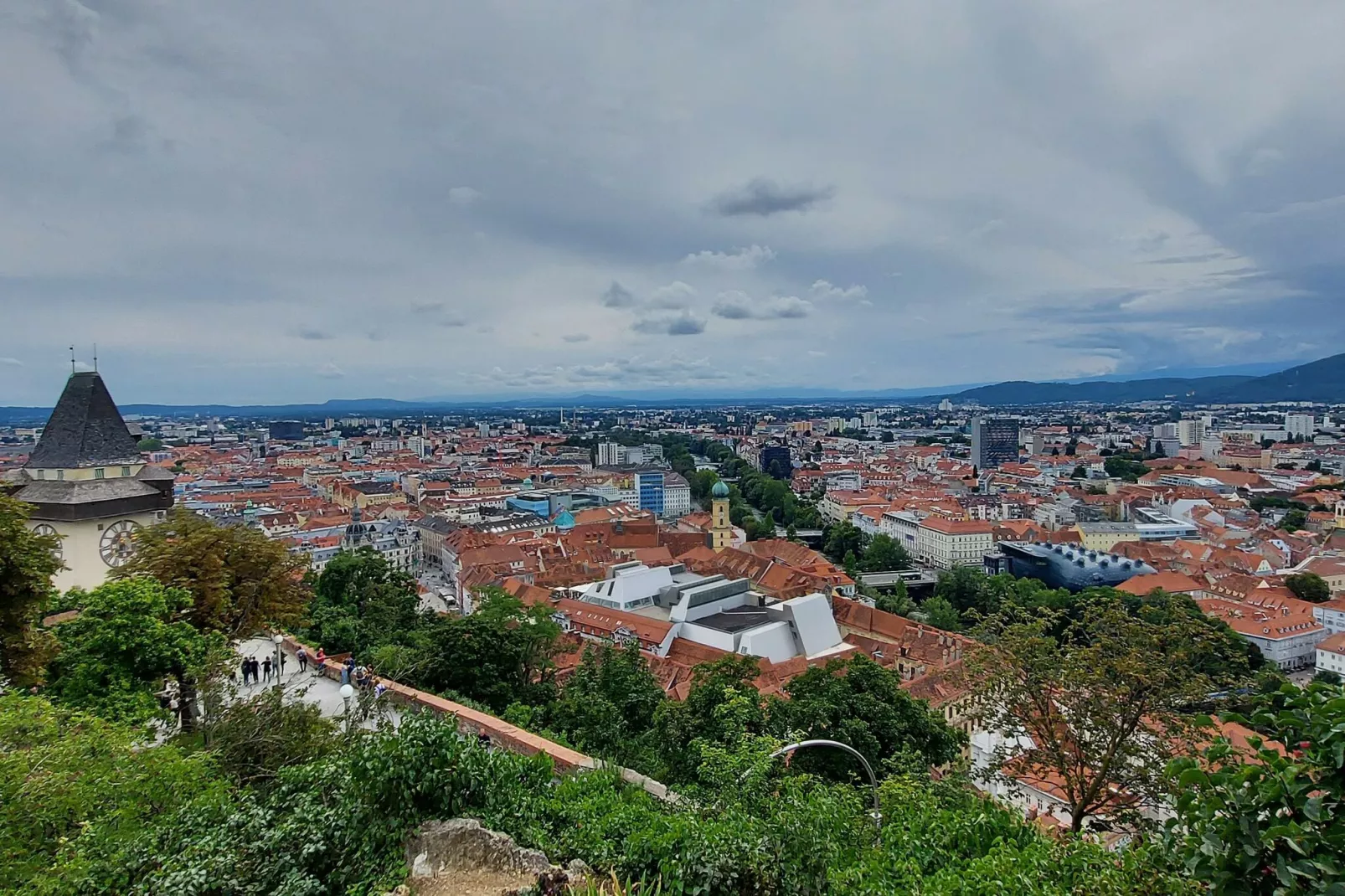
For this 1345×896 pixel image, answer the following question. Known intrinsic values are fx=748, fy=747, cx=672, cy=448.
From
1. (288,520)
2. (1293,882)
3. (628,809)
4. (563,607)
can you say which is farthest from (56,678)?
(288,520)

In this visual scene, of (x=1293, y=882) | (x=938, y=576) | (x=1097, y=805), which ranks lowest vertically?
(x=938, y=576)

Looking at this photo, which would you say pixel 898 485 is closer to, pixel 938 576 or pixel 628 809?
pixel 938 576

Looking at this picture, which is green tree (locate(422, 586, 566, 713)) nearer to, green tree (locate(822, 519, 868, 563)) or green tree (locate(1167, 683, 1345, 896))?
green tree (locate(1167, 683, 1345, 896))

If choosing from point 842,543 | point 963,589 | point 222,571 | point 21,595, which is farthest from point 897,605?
point 21,595

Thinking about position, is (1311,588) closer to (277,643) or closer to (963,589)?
(963,589)

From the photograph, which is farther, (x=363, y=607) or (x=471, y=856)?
(x=363, y=607)

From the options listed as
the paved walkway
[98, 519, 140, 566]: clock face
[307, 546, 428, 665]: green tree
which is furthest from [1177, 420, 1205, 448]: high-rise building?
[98, 519, 140, 566]: clock face
